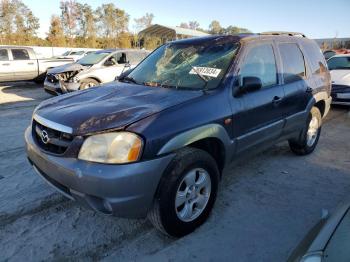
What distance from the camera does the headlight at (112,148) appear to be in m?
2.54

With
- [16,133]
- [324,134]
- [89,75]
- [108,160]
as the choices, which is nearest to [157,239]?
[108,160]

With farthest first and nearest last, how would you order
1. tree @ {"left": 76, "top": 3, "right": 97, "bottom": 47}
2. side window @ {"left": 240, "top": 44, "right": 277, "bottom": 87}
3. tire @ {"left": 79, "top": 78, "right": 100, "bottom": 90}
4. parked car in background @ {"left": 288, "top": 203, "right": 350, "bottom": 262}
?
tree @ {"left": 76, "top": 3, "right": 97, "bottom": 47} < tire @ {"left": 79, "top": 78, "right": 100, "bottom": 90} < side window @ {"left": 240, "top": 44, "right": 277, "bottom": 87} < parked car in background @ {"left": 288, "top": 203, "right": 350, "bottom": 262}

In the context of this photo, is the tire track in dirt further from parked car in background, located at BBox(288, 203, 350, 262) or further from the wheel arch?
parked car in background, located at BBox(288, 203, 350, 262)

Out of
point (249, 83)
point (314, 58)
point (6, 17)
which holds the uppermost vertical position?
point (6, 17)

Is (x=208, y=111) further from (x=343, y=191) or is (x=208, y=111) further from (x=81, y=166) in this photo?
(x=343, y=191)

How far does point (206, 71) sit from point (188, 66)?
280mm

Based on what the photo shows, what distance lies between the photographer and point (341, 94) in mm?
8617

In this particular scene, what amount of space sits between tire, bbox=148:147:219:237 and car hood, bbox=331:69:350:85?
6.96 metres

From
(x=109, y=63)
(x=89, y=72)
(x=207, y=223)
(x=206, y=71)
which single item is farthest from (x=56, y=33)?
(x=207, y=223)

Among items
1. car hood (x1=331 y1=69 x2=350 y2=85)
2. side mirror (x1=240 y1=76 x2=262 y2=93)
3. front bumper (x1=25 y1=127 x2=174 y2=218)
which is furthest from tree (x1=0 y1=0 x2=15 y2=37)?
front bumper (x1=25 y1=127 x2=174 y2=218)

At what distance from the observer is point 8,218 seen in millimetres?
3264

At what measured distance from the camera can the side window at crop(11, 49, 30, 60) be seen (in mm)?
12758

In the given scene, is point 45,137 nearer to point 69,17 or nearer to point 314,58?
point 314,58

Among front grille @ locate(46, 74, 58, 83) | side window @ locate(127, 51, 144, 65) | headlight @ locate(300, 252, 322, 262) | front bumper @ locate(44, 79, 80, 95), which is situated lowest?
front bumper @ locate(44, 79, 80, 95)
